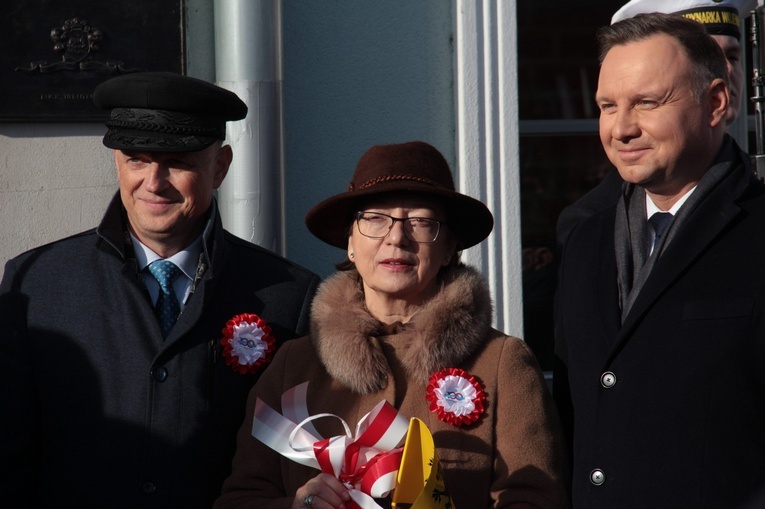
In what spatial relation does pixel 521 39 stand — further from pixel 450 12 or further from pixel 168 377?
pixel 168 377

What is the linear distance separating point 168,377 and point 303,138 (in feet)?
5.75

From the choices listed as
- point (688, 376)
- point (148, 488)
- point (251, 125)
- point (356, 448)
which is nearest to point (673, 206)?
point (688, 376)

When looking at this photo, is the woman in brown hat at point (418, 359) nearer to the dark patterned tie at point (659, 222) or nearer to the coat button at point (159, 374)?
the coat button at point (159, 374)

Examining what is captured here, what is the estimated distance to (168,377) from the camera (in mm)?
2891

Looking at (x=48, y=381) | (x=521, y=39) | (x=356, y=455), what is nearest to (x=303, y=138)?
(x=521, y=39)

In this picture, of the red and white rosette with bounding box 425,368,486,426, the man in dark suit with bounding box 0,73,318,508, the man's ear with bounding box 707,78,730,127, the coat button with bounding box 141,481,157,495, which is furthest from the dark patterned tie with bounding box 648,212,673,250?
the coat button with bounding box 141,481,157,495

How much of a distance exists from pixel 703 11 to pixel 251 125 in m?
1.73

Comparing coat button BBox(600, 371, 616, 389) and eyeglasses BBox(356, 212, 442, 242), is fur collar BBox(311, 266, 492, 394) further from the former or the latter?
coat button BBox(600, 371, 616, 389)

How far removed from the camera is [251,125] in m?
4.06

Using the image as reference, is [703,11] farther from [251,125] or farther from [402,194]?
[251,125]

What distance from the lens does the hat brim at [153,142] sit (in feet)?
9.56

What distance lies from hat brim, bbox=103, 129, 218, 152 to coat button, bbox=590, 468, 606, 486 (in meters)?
1.41

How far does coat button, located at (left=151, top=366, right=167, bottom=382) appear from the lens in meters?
2.88

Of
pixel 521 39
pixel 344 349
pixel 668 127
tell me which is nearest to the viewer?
pixel 668 127
